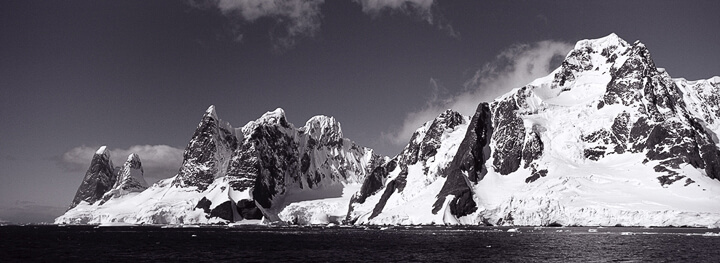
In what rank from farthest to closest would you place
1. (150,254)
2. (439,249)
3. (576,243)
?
(576,243) → (439,249) → (150,254)

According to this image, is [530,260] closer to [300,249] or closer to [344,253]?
[344,253]

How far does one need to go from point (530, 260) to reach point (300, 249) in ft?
140

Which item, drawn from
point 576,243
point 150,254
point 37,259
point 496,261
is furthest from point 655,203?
point 37,259

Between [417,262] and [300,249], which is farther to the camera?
[300,249]

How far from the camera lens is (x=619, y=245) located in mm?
103938

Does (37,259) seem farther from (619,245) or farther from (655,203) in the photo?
(655,203)

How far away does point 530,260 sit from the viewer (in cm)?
8050

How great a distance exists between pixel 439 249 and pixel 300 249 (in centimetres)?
2575

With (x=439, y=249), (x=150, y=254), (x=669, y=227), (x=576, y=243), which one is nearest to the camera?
(x=150, y=254)

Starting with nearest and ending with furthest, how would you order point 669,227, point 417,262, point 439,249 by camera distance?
point 417,262, point 439,249, point 669,227

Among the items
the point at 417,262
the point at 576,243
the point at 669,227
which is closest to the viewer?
the point at 417,262

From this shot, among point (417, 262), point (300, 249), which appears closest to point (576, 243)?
point (417, 262)

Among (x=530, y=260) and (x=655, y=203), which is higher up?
(x=655, y=203)

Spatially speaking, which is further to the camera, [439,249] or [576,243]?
[576,243]
